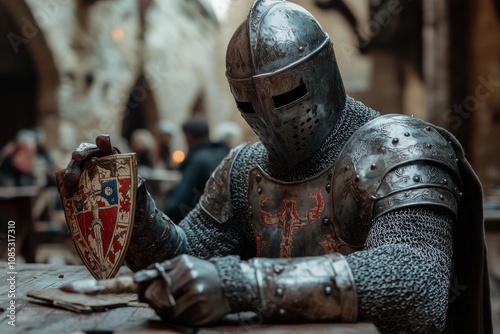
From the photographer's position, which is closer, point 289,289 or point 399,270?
point 289,289

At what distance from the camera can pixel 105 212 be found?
2531 millimetres

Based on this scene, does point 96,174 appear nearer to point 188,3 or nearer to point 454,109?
point 454,109

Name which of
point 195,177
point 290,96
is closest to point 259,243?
point 290,96

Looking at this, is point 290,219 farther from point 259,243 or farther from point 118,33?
point 118,33

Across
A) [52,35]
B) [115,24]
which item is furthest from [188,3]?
[52,35]

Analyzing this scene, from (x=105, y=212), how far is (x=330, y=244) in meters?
0.78

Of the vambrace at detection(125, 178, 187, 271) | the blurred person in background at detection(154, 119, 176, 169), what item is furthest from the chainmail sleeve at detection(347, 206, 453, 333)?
the blurred person in background at detection(154, 119, 176, 169)

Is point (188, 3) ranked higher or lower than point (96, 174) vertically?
lower

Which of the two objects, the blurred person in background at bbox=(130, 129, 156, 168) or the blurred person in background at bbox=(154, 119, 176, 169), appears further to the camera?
the blurred person in background at bbox=(154, 119, 176, 169)

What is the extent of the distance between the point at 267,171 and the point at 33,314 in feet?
3.77

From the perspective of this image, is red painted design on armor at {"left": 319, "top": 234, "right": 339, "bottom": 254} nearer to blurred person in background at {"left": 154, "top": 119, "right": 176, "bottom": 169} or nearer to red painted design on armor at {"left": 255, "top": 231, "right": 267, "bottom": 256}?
red painted design on armor at {"left": 255, "top": 231, "right": 267, "bottom": 256}

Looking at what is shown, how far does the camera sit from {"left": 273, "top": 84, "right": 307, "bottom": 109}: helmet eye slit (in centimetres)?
272

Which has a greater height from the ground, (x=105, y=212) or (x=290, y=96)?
(x=290, y=96)

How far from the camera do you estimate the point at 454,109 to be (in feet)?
31.2
